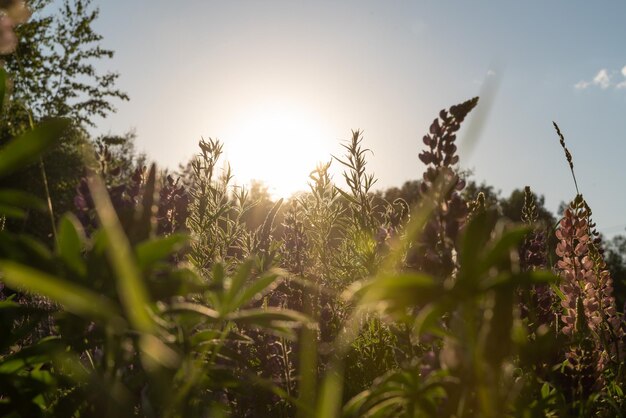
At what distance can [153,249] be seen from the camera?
2.72ft

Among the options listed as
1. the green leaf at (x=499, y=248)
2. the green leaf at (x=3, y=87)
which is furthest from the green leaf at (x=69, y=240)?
the green leaf at (x=499, y=248)

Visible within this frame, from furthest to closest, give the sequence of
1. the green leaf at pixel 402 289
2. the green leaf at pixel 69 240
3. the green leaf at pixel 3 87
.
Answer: the green leaf at pixel 3 87 < the green leaf at pixel 69 240 < the green leaf at pixel 402 289

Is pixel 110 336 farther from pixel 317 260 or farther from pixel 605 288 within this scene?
pixel 317 260

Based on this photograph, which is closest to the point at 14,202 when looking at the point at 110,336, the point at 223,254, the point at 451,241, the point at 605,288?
the point at 110,336

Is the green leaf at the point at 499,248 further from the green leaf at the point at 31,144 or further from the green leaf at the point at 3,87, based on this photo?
the green leaf at the point at 3,87

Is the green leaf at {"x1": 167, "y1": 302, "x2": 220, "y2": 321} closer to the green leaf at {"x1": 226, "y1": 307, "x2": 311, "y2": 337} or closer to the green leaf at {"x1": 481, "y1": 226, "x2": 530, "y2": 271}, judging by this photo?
the green leaf at {"x1": 226, "y1": 307, "x2": 311, "y2": 337}

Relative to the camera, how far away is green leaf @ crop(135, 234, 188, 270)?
2.67 ft

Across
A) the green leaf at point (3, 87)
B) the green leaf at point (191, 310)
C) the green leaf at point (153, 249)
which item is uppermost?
the green leaf at point (3, 87)

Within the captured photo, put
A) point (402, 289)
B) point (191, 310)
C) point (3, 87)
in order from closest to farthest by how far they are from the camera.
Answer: point (402, 289) → point (191, 310) → point (3, 87)

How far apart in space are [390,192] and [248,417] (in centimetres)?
6064

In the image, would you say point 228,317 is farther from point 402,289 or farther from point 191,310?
point 402,289

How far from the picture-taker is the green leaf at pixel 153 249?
814 millimetres

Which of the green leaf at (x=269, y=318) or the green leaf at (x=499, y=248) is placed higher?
the green leaf at (x=499, y=248)

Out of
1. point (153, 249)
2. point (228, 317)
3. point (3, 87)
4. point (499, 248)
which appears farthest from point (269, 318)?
point (3, 87)
